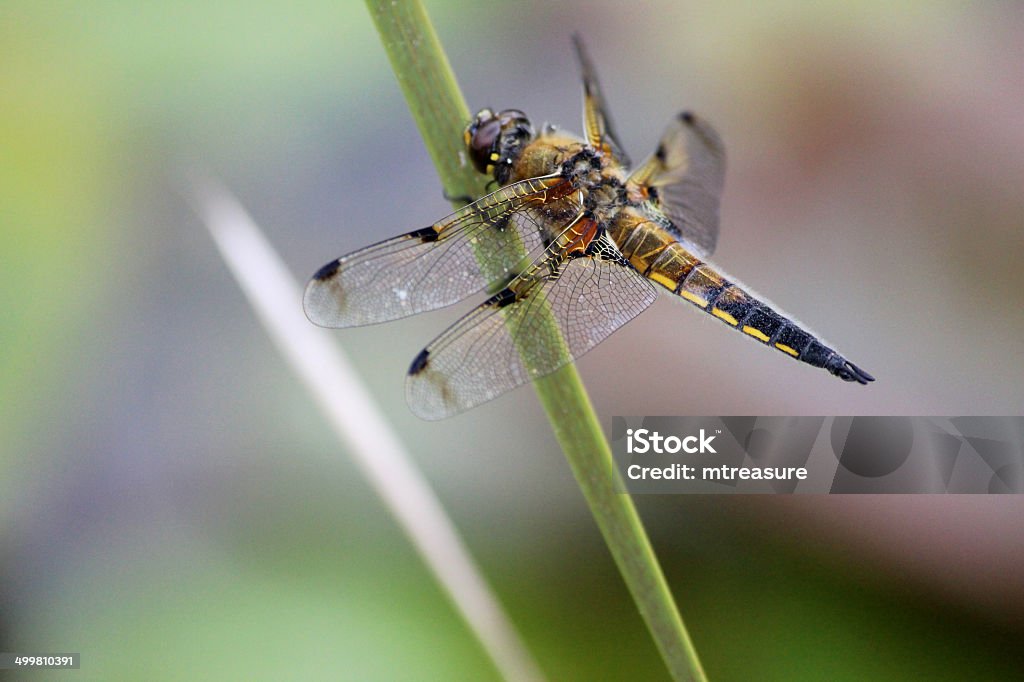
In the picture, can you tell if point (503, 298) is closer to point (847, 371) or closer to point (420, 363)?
point (420, 363)

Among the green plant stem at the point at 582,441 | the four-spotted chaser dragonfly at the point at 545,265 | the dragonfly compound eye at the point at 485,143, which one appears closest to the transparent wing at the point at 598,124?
the four-spotted chaser dragonfly at the point at 545,265

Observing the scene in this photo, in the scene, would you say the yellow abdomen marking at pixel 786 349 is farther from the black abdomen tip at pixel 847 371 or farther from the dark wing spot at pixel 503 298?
the dark wing spot at pixel 503 298

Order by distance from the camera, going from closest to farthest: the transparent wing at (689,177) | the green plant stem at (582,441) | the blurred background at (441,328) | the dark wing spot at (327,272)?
1. the green plant stem at (582,441)
2. the dark wing spot at (327,272)
3. the transparent wing at (689,177)
4. the blurred background at (441,328)

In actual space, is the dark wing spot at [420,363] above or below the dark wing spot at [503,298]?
below

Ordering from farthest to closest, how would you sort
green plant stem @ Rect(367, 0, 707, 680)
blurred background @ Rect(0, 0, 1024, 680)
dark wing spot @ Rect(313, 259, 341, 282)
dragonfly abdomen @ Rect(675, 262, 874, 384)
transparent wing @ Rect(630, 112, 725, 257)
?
blurred background @ Rect(0, 0, 1024, 680)
transparent wing @ Rect(630, 112, 725, 257)
dragonfly abdomen @ Rect(675, 262, 874, 384)
dark wing spot @ Rect(313, 259, 341, 282)
green plant stem @ Rect(367, 0, 707, 680)

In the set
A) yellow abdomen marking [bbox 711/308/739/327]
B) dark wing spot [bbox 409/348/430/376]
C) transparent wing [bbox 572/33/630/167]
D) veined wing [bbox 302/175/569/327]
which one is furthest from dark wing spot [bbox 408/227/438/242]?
yellow abdomen marking [bbox 711/308/739/327]

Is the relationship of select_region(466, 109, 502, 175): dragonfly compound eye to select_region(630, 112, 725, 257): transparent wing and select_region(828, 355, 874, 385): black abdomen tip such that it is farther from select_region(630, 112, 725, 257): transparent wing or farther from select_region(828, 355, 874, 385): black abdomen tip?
select_region(828, 355, 874, 385): black abdomen tip
